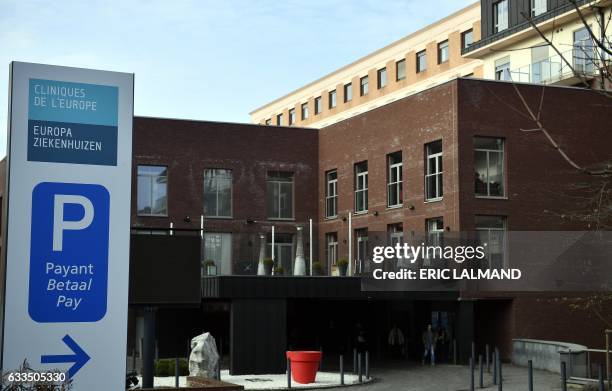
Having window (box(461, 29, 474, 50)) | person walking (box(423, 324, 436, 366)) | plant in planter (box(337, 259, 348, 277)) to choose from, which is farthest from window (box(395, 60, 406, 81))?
plant in planter (box(337, 259, 348, 277))

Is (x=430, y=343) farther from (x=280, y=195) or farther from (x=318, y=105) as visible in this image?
(x=318, y=105)

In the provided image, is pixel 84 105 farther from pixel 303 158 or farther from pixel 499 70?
pixel 499 70

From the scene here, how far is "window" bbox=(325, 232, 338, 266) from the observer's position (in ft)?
140

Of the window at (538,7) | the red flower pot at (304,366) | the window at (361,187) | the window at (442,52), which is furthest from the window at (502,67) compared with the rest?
the red flower pot at (304,366)

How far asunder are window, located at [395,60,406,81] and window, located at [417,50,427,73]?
5.69 feet

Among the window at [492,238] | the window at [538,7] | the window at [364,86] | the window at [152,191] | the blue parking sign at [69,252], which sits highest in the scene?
the window at [364,86]

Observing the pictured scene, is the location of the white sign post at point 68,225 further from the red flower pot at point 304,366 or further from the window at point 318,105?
the window at point 318,105

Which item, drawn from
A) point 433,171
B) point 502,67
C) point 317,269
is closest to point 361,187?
point 433,171

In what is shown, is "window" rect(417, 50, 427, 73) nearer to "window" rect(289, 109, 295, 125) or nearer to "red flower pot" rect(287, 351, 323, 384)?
"window" rect(289, 109, 295, 125)

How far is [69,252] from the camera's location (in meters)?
8.33

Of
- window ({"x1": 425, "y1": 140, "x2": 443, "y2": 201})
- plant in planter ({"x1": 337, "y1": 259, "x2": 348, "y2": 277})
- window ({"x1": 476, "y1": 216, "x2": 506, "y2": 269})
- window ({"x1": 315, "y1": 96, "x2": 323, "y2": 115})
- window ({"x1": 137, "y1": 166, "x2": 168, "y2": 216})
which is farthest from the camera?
window ({"x1": 315, "y1": 96, "x2": 323, "y2": 115})

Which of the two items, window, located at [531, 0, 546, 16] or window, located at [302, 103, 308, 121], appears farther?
window, located at [302, 103, 308, 121]

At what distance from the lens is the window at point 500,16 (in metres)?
48.9

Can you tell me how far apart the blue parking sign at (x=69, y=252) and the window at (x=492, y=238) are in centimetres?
2678
